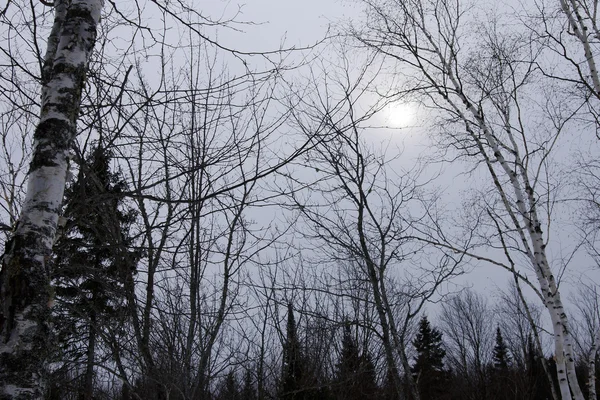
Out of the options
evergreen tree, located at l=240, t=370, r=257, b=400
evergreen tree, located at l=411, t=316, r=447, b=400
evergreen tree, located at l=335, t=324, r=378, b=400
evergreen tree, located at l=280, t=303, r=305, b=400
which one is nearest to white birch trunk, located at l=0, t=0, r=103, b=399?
evergreen tree, located at l=240, t=370, r=257, b=400

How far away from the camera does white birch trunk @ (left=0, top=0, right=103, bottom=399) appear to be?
1875mm

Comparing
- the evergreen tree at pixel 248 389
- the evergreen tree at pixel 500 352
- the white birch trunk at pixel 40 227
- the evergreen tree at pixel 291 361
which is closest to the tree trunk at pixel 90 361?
the white birch trunk at pixel 40 227

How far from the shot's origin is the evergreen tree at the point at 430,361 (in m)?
37.1

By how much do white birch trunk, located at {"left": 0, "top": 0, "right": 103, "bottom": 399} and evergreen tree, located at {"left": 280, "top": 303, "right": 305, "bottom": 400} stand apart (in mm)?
7202

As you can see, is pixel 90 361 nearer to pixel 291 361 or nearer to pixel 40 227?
pixel 40 227

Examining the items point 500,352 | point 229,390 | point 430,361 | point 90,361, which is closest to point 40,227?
point 90,361

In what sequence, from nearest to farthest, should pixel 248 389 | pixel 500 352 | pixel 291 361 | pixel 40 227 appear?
pixel 40 227 < pixel 248 389 < pixel 291 361 < pixel 500 352

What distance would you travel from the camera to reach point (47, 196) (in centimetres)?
211

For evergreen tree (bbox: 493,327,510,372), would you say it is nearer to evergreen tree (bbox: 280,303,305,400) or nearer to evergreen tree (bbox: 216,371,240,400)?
evergreen tree (bbox: 280,303,305,400)

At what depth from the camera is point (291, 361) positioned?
907 centimetres

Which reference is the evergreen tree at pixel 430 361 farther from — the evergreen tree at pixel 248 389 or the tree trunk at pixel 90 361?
the tree trunk at pixel 90 361

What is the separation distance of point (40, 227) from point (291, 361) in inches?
302

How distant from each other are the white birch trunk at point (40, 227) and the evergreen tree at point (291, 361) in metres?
7.20

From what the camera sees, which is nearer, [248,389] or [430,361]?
[248,389]
